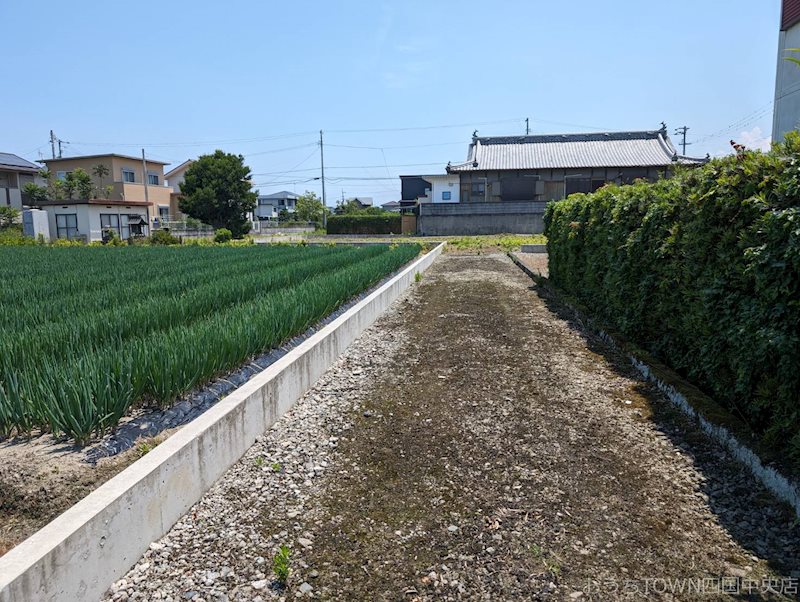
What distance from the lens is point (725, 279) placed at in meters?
3.76

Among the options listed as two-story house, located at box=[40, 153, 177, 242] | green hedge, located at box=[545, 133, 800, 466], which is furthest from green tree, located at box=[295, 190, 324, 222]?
green hedge, located at box=[545, 133, 800, 466]

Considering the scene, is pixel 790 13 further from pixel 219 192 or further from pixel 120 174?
pixel 120 174

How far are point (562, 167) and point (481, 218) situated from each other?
20.9 ft

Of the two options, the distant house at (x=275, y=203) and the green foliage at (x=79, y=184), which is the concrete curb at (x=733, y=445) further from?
the distant house at (x=275, y=203)

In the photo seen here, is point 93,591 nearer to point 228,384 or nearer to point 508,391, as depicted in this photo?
point 228,384

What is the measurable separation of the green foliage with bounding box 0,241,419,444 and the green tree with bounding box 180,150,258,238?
3003cm

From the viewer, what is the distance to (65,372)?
10.8ft

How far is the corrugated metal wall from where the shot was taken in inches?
593

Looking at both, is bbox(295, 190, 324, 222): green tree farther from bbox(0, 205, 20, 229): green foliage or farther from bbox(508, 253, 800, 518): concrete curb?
bbox(508, 253, 800, 518): concrete curb

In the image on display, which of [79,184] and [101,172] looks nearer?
[79,184]

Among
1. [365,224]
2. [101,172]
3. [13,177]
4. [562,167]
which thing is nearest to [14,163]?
[13,177]

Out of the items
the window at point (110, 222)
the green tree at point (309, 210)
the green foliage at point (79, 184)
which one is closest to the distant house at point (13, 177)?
the green foliage at point (79, 184)

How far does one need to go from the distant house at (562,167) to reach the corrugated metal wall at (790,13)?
1859 cm

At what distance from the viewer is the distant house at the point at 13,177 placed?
3619 centimetres
